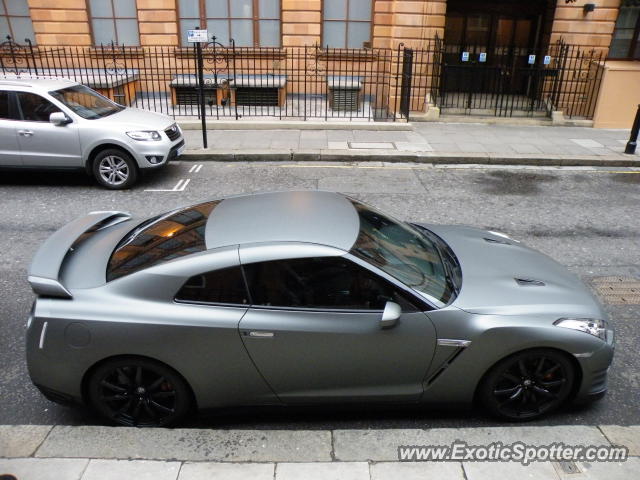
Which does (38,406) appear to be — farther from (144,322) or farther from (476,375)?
(476,375)

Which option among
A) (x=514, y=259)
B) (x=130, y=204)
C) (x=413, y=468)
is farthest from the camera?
(x=130, y=204)

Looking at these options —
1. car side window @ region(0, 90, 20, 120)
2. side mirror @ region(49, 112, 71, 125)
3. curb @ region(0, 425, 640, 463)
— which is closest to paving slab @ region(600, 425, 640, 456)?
curb @ region(0, 425, 640, 463)

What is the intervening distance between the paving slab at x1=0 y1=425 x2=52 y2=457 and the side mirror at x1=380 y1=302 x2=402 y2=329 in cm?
226

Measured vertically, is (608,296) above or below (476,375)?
below

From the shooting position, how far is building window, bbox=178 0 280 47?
15680 mm

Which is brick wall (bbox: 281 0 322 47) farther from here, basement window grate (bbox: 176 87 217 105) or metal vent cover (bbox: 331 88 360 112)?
basement window grate (bbox: 176 87 217 105)

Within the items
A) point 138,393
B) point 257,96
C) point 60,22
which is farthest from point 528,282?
point 60,22

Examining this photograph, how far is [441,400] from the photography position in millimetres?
3572

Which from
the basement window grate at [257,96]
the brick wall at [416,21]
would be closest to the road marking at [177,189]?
the basement window grate at [257,96]

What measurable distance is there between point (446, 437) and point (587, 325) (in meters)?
1.26

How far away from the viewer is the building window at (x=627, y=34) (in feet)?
45.9

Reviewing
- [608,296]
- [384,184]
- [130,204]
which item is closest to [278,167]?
[384,184]

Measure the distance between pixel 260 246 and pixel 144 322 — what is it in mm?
871

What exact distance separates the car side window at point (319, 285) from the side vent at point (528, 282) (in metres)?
0.98
